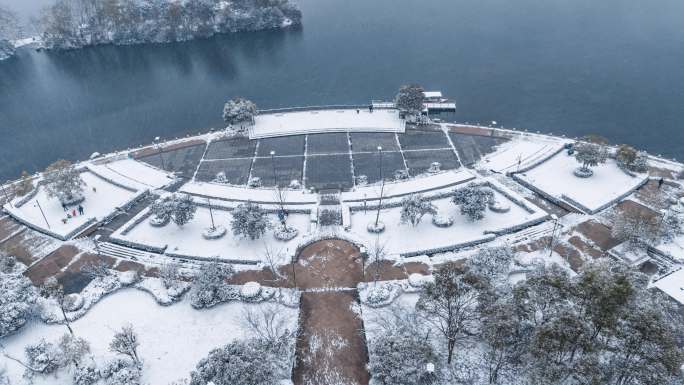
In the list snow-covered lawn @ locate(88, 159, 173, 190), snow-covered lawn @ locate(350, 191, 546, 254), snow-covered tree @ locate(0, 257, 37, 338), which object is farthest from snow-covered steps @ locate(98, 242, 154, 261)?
snow-covered lawn @ locate(350, 191, 546, 254)

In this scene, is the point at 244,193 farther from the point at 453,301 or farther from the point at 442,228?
the point at 453,301

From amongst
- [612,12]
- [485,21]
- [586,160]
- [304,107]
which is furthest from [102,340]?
[612,12]

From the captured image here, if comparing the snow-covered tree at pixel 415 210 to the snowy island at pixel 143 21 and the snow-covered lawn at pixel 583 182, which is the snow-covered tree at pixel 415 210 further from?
the snowy island at pixel 143 21

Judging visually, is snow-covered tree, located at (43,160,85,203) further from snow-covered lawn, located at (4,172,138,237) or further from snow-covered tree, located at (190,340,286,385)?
snow-covered tree, located at (190,340,286,385)

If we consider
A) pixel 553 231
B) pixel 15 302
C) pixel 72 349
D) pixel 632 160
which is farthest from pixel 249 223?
pixel 632 160

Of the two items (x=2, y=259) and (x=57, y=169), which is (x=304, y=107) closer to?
(x=57, y=169)

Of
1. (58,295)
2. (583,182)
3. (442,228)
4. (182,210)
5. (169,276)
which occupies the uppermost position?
(182,210)

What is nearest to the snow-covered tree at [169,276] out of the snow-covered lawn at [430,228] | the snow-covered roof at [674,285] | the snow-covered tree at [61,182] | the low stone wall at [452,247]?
the snow-covered lawn at [430,228]
